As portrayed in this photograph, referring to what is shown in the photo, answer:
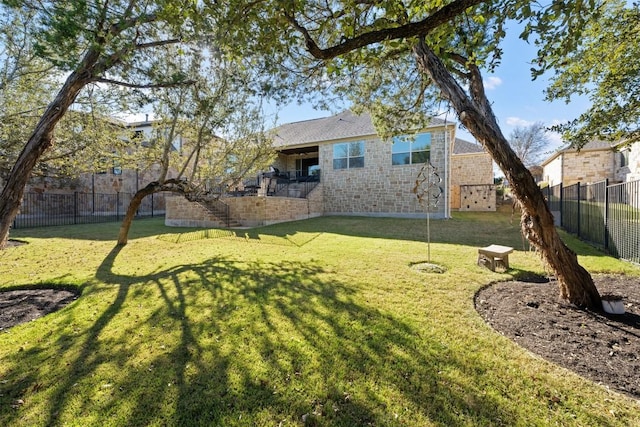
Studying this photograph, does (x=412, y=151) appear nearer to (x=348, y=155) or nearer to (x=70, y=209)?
(x=348, y=155)

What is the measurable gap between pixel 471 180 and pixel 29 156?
74.1 feet

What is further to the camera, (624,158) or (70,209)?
(624,158)

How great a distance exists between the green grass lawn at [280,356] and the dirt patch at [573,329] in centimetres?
26

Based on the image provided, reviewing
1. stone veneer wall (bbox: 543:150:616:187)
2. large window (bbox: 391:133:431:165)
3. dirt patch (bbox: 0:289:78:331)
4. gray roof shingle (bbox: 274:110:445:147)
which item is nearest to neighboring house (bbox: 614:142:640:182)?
stone veneer wall (bbox: 543:150:616:187)

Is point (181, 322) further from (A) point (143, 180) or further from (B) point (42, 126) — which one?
(A) point (143, 180)

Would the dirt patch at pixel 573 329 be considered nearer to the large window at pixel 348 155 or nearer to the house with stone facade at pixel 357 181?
the house with stone facade at pixel 357 181

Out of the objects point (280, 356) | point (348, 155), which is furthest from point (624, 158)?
point (280, 356)

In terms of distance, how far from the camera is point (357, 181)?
16.7 m

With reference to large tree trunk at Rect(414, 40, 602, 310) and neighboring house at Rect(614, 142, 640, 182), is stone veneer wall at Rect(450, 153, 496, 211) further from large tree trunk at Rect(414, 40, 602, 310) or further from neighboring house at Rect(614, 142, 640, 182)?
large tree trunk at Rect(414, 40, 602, 310)

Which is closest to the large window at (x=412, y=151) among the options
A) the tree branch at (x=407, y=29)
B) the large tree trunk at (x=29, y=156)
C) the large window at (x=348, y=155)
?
the large window at (x=348, y=155)

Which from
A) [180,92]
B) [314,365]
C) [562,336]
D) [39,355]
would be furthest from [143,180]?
[562,336]

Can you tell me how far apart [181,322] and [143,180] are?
2165 centimetres

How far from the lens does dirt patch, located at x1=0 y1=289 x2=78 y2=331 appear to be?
3.76 m

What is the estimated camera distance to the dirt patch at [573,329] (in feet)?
8.65
